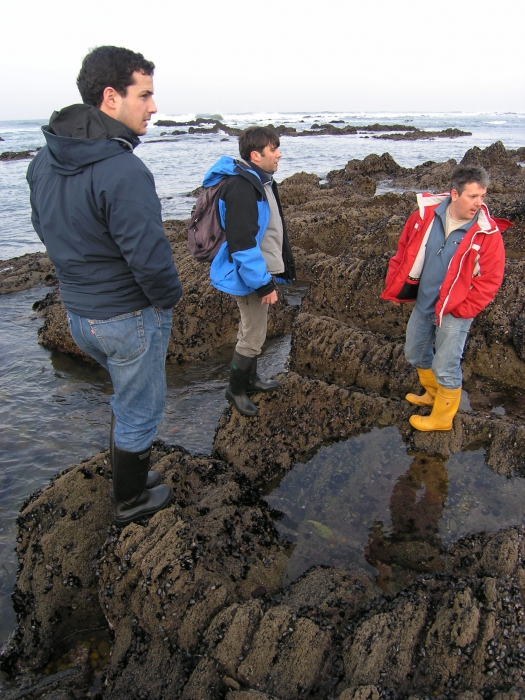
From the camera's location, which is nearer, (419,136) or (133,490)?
(133,490)

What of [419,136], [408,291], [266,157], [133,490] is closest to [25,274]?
[266,157]

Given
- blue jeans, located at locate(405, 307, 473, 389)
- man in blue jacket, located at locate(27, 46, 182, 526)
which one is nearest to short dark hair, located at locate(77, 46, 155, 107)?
man in blue jacket, located at locate(27, 46, 182, 526)

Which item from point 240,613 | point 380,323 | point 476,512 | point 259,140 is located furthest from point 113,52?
point 380,323

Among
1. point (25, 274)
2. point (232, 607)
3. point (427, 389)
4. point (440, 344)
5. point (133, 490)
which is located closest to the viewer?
point (232, 607)

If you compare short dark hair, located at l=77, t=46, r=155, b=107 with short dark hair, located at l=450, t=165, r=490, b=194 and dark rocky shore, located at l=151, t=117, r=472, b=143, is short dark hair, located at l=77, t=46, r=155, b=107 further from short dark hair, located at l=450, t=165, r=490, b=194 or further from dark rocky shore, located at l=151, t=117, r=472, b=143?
dark rocky shore, located at l=151, t=117, r=472, b=143

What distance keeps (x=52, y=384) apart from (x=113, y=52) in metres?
4.89

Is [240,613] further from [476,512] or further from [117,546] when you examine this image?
[476,512]

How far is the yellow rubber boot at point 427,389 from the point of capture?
175 inches

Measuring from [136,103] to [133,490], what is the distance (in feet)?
7.50

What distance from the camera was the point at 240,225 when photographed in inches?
133

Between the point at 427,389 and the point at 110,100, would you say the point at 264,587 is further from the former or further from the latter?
the point at 110,100

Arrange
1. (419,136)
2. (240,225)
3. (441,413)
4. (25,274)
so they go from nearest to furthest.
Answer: (240,225), (441,413), (25,274), (419,136)

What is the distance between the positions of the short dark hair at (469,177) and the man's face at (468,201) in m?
0.03

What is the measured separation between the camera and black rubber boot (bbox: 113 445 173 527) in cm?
291
